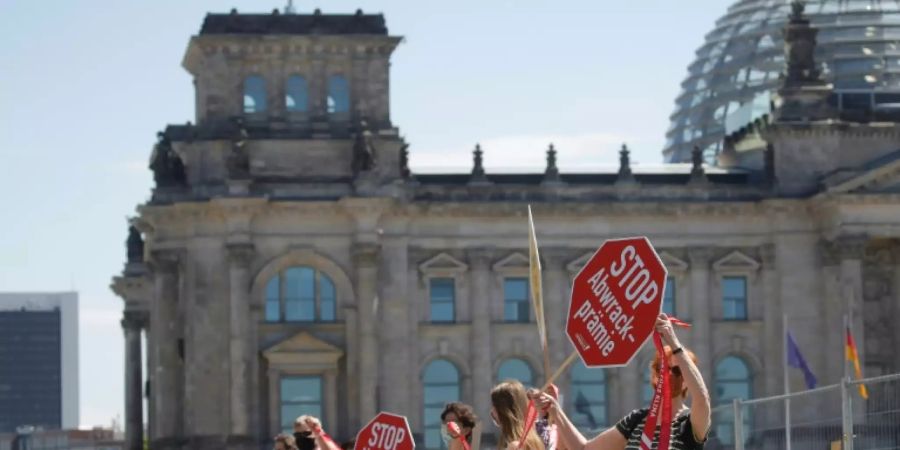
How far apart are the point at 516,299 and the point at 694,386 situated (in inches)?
2748

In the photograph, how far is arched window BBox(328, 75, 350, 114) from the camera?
295ft

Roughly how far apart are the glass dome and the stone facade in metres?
12.7

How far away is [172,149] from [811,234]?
19537 millimetres

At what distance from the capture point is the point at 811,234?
297ft

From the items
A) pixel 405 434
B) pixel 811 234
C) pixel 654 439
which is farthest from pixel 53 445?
pixel 654 439

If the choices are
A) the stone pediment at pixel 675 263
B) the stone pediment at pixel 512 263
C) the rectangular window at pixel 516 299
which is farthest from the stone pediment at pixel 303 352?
the stone pediment at pixel 675 263

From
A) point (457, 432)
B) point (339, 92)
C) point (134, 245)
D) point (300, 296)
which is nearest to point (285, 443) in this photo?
point (457, 432)

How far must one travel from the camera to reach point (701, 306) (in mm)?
90812

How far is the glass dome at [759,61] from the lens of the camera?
360ft

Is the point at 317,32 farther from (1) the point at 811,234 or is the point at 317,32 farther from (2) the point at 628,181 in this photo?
(1) the point at 811,234

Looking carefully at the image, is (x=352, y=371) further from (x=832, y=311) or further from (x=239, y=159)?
(x=832, y=311)

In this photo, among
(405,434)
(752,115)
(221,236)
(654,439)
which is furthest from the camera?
(752,115)

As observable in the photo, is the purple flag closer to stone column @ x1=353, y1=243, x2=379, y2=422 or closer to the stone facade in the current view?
the stone facade

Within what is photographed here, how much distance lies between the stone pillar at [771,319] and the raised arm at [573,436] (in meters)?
68.0
